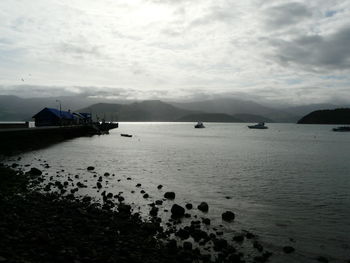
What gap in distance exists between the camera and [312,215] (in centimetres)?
2002

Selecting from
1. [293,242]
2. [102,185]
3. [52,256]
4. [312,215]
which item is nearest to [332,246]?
[293,242]

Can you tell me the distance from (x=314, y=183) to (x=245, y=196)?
11384 millimetres

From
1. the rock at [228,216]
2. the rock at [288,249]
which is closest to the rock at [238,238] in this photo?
the rock at [288,249]

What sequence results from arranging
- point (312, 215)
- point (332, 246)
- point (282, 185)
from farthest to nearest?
point (282, 185)
point (312, 215)
point (332, 246)

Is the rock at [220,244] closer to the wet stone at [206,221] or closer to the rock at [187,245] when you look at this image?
the rock at [187,245]

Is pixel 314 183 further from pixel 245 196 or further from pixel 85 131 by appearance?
pixel 85 131

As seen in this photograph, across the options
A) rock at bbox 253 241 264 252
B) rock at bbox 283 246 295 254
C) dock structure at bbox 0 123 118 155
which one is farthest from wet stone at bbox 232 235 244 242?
dock structure at bbox 0 123 118 155

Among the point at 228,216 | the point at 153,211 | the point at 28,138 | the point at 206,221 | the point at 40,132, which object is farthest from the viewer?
the point at 40,132

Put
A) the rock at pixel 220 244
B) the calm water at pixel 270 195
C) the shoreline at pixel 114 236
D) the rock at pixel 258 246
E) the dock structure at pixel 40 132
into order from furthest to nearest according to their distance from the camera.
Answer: the dock structure at pixel 40 132
the calm water at pixel 270 195
the rock at pixel 258 246
the rock at pixel 220 244
the shoreline at pixel 114 236

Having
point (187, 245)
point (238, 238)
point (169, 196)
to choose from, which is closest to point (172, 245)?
point (187, 245)

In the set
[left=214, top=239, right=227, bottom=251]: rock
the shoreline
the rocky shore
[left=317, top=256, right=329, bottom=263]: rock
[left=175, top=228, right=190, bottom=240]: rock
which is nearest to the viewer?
the rocky shore

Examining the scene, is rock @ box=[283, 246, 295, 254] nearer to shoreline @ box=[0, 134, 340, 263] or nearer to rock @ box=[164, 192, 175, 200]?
shoreline @ box=[0, 134, 340, 263]

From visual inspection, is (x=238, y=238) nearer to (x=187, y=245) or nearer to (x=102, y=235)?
(x=187, y=245)

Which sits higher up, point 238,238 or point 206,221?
point 206,221
